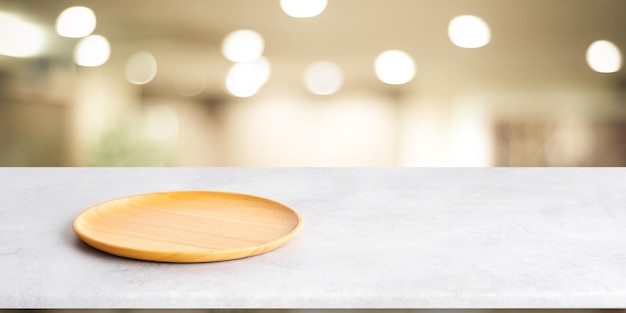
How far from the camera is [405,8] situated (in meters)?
3.25

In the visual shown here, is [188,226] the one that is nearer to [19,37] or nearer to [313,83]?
[313,83]

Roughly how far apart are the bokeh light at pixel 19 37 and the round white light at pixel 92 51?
0.19 metres

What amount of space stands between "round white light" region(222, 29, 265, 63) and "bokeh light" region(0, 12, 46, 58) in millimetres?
973

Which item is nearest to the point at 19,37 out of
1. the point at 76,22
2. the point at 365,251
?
the point at 76,22

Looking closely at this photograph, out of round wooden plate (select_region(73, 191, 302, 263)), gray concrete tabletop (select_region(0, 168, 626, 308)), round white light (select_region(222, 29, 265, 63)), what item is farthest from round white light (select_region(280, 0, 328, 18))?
round wooden plate (select_region(73, 191, 302, 263))

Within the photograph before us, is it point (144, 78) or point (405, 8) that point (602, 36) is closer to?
point (405, 8)

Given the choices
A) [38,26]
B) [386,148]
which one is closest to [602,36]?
[386,148]

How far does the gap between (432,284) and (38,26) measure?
323cm

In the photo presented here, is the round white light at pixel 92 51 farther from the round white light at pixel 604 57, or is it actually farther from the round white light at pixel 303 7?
the round white light at pixel 604 57

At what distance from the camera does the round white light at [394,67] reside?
3303mm

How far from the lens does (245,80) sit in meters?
3.38

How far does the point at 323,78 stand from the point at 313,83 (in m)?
0.06

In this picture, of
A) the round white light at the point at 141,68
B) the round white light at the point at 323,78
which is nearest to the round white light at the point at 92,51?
the round white light at the point at 141,68

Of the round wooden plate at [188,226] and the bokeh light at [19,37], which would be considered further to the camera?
the bokeh light at [19,37]
